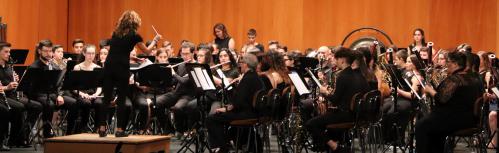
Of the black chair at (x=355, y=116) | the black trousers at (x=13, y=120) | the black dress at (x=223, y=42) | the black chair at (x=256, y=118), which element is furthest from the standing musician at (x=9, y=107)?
the black dress at (x=223, y=42)

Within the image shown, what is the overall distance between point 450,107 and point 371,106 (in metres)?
0.96

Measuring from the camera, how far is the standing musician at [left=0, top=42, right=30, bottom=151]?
10.1 meters

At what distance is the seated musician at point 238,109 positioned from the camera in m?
9.45

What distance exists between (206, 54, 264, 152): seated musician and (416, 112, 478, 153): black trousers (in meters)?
1.89

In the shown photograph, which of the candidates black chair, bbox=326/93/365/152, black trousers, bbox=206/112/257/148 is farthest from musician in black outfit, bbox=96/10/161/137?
black chair, bbox=326/93/365/152

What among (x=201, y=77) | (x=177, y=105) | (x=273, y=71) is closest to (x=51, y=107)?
(x=177, y=105)

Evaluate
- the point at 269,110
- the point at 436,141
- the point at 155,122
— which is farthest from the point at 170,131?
the point at 436,141

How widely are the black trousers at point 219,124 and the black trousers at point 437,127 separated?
1888 millimetres

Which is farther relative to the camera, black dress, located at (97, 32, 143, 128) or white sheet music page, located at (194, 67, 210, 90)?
white sheet music page, located at (194, 67, 210, 90)

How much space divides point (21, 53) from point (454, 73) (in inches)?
228

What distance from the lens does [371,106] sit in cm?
904

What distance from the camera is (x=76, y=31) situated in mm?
18562

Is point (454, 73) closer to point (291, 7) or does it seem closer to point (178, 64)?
point (178, 64)

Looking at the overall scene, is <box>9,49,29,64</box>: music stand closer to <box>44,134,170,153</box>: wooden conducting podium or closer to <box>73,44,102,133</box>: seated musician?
<box>73,44,102,133</box>: seated musician
